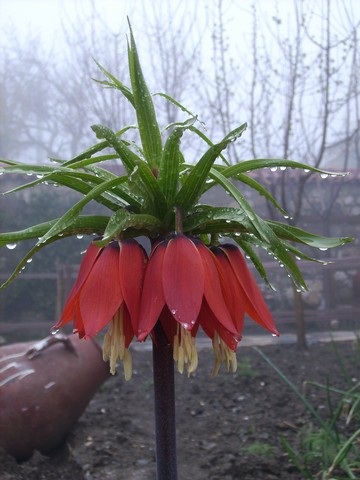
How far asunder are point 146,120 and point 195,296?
34 cm

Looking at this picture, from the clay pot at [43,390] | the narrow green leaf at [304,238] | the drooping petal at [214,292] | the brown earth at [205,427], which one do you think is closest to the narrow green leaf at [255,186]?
the narrow green leaf at [304,238]

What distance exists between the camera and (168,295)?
783 millimetres

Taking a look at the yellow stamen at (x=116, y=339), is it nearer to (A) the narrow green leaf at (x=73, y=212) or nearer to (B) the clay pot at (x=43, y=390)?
(A) the narrow green leaf at (x=73, y=212)

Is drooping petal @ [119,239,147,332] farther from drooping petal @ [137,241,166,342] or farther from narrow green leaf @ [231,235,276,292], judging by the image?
narrow green leaf @ [231,235,276,292]

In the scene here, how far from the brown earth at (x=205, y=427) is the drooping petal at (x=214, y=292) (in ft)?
3.82

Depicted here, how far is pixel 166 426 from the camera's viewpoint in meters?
0.89

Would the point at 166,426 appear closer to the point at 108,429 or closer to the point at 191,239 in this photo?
the point at 191,239

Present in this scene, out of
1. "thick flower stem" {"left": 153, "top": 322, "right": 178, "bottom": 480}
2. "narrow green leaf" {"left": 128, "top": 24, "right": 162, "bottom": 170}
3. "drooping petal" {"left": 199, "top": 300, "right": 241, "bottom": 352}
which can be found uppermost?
"narrow green leaf" {"left": 128, "top": 24, "right": 162, "bottom": 170}

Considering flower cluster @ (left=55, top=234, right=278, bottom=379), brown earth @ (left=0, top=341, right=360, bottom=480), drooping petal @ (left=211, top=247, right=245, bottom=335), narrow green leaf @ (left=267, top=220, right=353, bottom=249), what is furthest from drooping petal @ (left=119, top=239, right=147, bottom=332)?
brown earth @ (left=0, top=341, right=360, bottom=480)

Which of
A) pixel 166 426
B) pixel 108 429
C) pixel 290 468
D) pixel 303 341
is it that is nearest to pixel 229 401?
pixel 108 429

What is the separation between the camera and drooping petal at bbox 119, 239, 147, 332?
2.65 ft

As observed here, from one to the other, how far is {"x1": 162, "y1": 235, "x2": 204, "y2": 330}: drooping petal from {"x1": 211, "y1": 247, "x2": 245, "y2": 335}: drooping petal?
7 cm

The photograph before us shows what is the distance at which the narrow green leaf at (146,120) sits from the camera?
97cm

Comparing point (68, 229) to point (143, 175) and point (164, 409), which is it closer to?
point (143, 175)
